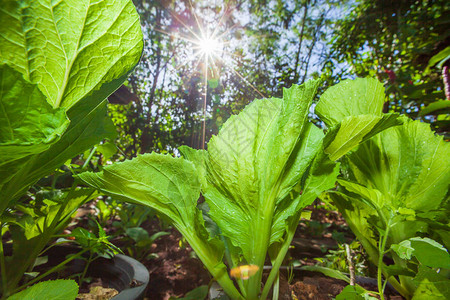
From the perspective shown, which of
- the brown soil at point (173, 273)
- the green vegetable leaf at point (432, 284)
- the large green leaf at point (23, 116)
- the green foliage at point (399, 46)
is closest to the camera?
the large green leaf at point (23, 116)

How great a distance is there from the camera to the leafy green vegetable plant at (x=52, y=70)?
0.21m

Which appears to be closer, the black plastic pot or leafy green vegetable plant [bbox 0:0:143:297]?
leafy green vegetable plant [bbox 0:0:143:297]

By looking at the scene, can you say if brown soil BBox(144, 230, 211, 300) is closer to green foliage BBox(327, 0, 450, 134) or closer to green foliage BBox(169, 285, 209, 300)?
green foliage BBox(169, 285, 209, 300)

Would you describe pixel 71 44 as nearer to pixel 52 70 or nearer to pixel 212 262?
pixel 52 70

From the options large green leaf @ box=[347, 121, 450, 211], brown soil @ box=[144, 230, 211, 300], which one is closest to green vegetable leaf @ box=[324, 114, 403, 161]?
large green leaf @ box=[347, 121, 450, 211]

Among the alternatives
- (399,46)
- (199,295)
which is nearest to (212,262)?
(199,295)

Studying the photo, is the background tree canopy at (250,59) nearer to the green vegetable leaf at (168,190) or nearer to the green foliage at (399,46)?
the green foliage at (399,46)

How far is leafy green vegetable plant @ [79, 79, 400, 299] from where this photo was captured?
353 millimetres

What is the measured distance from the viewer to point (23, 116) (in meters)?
0.22

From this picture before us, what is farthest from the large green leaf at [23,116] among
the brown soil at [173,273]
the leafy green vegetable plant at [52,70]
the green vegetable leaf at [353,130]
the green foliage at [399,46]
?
the green foliage at [399,46]

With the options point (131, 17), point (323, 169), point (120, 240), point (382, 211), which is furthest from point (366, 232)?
point (120, 240)

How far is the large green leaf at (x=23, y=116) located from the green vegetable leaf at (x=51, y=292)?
134 millimetres

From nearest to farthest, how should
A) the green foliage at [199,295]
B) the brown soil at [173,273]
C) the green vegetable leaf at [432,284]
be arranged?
the green vegetable leaf at [432,284] → the green foliage at [199,295] → the brown soil at [173,273]

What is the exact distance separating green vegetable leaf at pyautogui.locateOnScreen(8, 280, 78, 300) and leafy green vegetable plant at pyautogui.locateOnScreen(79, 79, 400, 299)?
0.12m
